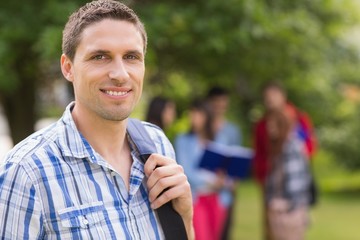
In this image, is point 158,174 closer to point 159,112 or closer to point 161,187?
point 161,187

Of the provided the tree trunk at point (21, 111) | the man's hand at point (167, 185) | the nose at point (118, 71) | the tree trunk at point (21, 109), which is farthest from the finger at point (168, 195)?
the tree trunk at point (21, 111)

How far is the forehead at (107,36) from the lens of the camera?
6.40ft

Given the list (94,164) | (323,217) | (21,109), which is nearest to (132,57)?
(94,164)

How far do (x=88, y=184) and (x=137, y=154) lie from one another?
A: 30 cm

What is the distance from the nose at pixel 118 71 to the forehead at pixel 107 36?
49mm

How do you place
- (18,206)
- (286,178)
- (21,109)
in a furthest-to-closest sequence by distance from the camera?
(21,109), (286,178), (18,206)

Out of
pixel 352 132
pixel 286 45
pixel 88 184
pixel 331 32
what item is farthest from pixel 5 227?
pixel 352 132

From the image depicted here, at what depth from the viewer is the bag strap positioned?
2076 millimetres

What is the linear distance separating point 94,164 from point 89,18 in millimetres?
439

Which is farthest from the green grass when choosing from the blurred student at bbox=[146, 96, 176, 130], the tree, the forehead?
the forehead

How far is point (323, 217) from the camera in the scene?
10094mm

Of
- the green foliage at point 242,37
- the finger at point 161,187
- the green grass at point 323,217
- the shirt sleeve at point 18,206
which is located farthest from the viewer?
the green grass at point 323,217

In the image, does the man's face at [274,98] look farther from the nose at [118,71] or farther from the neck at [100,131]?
the nose at [118,71]

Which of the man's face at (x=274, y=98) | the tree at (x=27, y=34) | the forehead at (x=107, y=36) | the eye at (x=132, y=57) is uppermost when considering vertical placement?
the tree at (x=27, y=34)
